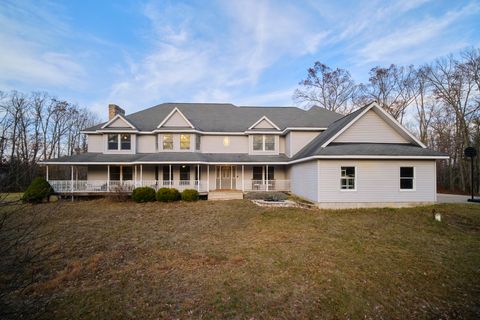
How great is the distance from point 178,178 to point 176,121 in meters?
4.92

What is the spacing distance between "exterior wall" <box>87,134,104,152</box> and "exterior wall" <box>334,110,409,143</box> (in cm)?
1959

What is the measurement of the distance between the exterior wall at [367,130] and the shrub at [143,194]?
13.8 metres

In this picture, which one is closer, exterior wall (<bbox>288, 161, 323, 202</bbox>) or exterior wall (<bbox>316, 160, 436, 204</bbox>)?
exterior wall (<bbox>316, 160, 436, 204</bbox>)

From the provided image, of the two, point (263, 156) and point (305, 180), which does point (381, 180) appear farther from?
point (263, 156)

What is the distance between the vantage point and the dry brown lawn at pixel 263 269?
4.62 m

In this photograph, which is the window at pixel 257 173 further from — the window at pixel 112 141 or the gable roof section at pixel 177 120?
the window at pixel 112 141

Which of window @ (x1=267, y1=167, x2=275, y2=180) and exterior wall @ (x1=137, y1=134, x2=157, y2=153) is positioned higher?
exterior wall @ (x1=137, y1=134, x2=157, y2=153)

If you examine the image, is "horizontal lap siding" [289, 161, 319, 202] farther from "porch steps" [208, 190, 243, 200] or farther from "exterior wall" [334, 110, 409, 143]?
"porch steps" [208, 190, 243, 200]

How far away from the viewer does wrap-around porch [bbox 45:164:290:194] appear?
17359mm

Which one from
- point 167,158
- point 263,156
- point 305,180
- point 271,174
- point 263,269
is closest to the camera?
point 263,269

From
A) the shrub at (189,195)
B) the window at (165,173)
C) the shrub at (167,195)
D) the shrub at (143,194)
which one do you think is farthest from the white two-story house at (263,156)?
the shrub at (167,195)

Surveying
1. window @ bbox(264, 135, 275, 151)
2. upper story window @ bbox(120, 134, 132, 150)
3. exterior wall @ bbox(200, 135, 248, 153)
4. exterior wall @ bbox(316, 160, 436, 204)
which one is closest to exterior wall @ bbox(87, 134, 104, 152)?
upper story window @ bbox(120, 134, 132, 150)

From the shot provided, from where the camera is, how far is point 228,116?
2266 cm

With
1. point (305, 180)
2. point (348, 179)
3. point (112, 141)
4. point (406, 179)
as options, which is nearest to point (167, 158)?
point (112, 141)
